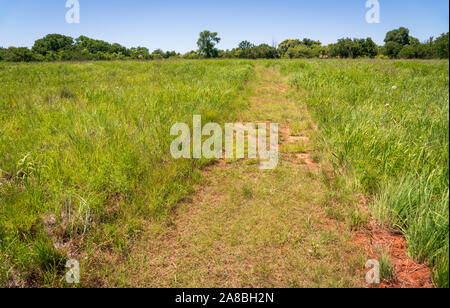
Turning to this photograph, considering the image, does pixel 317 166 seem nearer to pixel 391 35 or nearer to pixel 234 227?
pixel 234 227

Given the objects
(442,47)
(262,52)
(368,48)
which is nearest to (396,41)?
(368,48)

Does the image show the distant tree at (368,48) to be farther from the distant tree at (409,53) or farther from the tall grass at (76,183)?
the tall grass at (76,183)

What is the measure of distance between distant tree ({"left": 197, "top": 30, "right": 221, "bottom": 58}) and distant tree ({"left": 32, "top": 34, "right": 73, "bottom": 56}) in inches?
1608

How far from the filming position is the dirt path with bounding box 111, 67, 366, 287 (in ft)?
5.43

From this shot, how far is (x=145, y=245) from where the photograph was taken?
6.40 ft

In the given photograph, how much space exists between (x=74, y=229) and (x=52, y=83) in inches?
364

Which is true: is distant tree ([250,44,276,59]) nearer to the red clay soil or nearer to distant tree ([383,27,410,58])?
distant tree ([383,27,410,58])

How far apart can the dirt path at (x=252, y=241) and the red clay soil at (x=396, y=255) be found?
0.12 meters

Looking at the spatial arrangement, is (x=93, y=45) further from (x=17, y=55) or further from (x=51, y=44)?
(x=17, y=55)

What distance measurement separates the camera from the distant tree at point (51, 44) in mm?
46941

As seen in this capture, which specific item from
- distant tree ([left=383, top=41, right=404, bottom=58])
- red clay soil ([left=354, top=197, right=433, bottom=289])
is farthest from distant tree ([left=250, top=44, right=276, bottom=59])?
red clay soil ([left=354, top=197, right=433, bottom=289])

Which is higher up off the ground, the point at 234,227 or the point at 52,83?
the point at 52,83
